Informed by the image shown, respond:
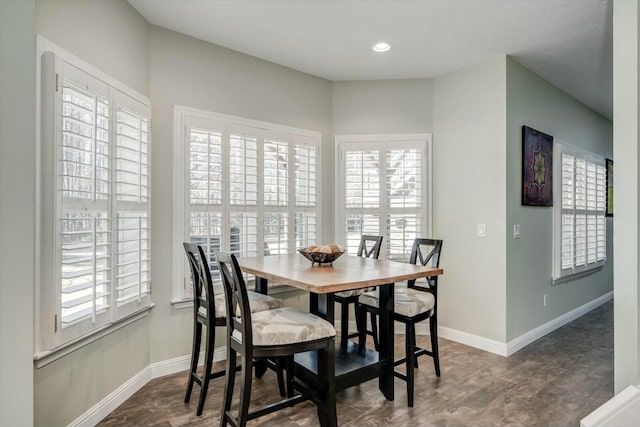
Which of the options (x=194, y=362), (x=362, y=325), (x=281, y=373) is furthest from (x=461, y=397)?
(x=194, y=362)

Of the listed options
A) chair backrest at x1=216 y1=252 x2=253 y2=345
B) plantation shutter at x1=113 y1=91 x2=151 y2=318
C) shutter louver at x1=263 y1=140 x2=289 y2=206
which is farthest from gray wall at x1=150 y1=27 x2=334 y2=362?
chair backrest at x1=216 y1=252 x2=253 y2=345

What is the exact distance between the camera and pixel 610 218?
5.82 m

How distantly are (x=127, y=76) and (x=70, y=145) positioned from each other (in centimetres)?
84

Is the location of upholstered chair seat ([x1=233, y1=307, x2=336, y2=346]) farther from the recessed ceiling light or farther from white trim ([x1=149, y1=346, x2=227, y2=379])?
the recessed ceiling light

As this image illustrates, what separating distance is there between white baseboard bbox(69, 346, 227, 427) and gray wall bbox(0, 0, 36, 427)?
3.83 feet

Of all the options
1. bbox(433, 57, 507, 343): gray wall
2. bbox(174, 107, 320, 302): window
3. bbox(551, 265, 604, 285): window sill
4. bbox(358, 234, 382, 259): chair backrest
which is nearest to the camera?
bbox(174, 107, 320, 302): window

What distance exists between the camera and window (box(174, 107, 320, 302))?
3.08 meters

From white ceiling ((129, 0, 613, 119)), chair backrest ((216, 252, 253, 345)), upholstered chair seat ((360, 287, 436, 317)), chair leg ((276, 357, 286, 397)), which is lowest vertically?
chair leg ((276, 357, 286, 397))

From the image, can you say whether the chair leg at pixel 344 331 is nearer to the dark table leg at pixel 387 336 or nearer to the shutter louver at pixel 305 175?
the dark table leg at pixel 387 336

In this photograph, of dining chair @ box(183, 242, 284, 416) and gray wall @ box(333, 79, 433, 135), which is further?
gray wall @ box(333, 79, 433, 135)

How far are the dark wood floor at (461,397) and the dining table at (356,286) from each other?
227 mm

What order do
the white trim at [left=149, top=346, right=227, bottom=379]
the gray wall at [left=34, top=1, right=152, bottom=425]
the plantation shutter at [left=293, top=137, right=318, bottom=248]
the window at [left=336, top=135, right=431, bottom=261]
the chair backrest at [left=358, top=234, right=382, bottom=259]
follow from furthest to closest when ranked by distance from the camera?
the window at [left=336, top=135, right=431, bottom=261] → the plantation shutter at [left=293, top=137, right=318, bottom=248] → the chair backrest at [left=358, top=234, right=382, bottom=259] → the white trim at [left=149, top=346, right=227, bottom=379] → the gray wall at [left=34, top=1, right=152, bottom=425]

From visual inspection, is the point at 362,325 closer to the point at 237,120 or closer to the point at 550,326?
the point at 237,120

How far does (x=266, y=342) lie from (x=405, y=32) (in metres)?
2.60
